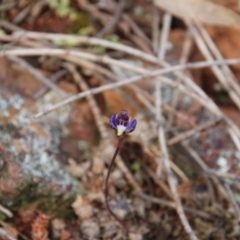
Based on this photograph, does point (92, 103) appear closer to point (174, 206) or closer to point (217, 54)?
point (174, 206)

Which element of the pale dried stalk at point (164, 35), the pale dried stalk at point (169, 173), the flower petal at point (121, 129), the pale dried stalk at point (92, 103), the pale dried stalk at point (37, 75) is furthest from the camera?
the pale dried stalk at point (164, 35)

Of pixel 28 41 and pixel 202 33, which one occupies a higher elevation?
pixel 28 41

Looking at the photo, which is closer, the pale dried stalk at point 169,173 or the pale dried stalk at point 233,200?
the pale dried stalk at point 169,173

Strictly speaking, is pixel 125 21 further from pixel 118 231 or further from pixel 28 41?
pixel 118 231

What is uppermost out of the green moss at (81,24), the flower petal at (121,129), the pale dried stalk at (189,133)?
the green moss at (81,24)

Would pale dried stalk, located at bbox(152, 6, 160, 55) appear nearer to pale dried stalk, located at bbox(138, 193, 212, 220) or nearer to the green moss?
the green moss

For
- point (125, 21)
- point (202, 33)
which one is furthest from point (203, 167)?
point (125, 21)

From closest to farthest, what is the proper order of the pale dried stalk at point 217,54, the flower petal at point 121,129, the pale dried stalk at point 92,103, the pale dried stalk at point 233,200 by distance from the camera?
the flower petal at point 121,129 < the pale dried stalk at point 233,200 < the pale dried stalk at point 92,103 < the pale dried stalk at point 217,54

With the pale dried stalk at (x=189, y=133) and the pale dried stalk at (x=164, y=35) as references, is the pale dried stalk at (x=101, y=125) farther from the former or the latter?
the pale dried stalk at (x=164, y=35)

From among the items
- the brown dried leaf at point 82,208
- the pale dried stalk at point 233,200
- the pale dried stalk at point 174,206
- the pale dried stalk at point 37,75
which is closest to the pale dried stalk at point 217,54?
the pale dried stalk at point 233,200
